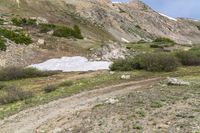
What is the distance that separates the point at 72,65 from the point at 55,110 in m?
20.3

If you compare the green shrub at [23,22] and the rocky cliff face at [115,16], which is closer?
the green shrub at [23,22]

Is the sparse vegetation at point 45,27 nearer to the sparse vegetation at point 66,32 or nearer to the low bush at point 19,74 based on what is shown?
the sparse vegetation at point 66,32

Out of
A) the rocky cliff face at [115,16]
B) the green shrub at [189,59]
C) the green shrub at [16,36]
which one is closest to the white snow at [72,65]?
the green shrub at [189,59]

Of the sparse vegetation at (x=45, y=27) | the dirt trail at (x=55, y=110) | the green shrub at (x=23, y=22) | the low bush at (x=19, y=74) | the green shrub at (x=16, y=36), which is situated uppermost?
the green shrub at (x=23, y=22)

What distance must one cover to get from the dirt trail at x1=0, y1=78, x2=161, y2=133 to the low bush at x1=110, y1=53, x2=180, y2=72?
550 cm

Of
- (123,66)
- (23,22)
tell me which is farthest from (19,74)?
(23,22)

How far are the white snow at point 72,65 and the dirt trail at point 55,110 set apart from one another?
12.1 metres

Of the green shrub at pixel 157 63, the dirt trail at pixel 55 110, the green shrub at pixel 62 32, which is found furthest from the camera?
the green shrub at pixel 62 32

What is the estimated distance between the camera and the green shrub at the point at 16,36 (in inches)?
1975

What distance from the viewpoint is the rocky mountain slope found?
4999cm

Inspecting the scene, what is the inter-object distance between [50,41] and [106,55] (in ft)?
37.7

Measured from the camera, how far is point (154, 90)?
2228cm

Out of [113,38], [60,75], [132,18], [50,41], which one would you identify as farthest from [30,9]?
[60,75]

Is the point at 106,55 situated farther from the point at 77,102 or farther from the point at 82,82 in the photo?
the point at 77,102
